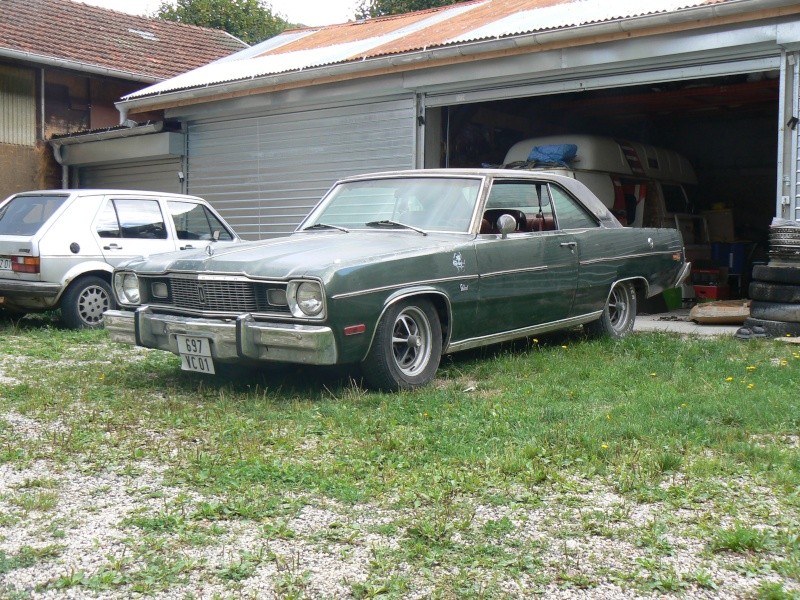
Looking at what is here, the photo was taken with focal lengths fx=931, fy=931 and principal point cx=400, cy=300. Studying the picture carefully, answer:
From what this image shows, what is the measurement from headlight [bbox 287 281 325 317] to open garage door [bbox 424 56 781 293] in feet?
19.0

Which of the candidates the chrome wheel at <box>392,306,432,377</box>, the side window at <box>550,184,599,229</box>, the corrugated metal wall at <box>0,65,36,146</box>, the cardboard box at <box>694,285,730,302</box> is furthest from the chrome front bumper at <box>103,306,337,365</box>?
the corrugated metal wall at <box>0,65,36,146</box>

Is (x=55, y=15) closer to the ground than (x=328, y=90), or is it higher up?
higher up

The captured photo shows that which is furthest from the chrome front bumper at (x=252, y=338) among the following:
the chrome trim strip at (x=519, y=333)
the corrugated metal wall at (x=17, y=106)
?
the corrugated metal wall at (x=17, y=106)

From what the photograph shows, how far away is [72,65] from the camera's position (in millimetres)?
17391

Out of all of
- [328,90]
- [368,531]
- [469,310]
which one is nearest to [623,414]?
[469,310]

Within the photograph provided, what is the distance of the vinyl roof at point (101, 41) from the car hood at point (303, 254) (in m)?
11.8

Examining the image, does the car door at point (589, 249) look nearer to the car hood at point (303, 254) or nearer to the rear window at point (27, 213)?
the car hood at point (303, 254)

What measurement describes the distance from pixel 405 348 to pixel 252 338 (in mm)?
1119

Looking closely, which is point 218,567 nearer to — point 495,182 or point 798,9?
point 495,182

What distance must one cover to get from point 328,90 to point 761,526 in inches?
402

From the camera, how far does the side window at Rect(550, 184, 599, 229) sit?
26.1 ft

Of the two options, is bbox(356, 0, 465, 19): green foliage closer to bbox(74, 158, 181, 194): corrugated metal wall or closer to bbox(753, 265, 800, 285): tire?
bbox(74, 158, 181, 194): corrugated metal wall

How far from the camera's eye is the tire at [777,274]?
8391 millimetres

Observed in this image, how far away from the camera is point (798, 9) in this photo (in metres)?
8.63
